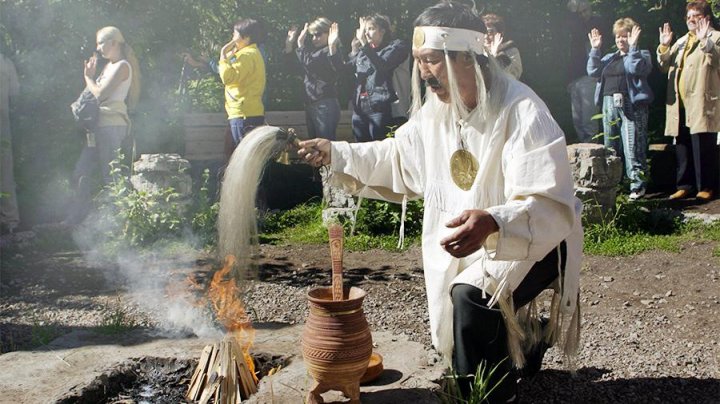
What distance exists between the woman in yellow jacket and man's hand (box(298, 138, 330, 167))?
5.07 metres

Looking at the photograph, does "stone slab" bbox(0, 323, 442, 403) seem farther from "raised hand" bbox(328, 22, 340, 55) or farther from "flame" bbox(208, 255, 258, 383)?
"raised hand" bbox(328, 22, 340, 55)

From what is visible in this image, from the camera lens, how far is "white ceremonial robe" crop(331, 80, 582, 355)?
3.54 meters

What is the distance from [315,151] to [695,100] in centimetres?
610

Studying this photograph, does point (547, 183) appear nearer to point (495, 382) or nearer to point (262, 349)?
point (495, 382)

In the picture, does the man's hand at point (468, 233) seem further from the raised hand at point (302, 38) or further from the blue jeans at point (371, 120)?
the raised hand at point (302, 38)

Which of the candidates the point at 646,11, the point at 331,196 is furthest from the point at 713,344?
the point at 646,11

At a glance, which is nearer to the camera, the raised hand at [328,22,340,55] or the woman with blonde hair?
the woman with blonde hair

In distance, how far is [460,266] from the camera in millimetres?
3990

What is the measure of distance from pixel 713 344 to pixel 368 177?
253 centimetres

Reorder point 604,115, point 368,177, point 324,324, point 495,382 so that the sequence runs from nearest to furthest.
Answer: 1. point 324,324
2. point 495,382
3. point 368,177
4. point 604,115

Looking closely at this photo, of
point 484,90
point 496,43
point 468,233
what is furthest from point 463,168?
point 496,43

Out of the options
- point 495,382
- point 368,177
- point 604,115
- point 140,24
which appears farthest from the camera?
point 140,24

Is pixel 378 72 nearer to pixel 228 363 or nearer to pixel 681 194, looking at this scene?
pixel 681 194

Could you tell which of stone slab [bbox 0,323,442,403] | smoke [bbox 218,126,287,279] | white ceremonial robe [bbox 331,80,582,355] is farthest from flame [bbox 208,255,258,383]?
white ceremonial robe [bbox 331,80,582,355]
